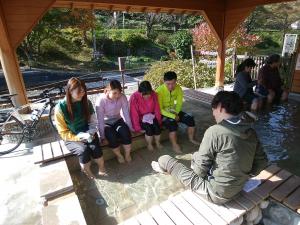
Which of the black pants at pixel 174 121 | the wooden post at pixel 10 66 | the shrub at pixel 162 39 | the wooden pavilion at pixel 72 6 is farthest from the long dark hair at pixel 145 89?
the shrub at pixel 162 39

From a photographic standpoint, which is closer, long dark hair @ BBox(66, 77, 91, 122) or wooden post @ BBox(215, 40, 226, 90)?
long dark hair @ BBox(66, 77, 91, 122)

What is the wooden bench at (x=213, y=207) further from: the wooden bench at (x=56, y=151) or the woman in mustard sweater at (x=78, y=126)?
the wooden bench at (x=56, y=151)

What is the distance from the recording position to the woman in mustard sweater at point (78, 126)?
9.80 ft

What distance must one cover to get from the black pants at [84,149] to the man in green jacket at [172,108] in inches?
47.7

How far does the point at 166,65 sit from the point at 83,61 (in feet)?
40.0

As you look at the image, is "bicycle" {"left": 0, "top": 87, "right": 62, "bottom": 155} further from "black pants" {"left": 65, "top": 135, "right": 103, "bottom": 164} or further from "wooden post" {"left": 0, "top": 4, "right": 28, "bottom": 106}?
"black pants" {"left": 65, "top": 135, "right": 103, "bottom": 164}

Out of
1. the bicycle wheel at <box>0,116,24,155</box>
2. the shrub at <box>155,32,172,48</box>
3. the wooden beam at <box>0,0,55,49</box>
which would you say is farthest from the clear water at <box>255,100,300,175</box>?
the shrub at <box>155,32,172,48</box>

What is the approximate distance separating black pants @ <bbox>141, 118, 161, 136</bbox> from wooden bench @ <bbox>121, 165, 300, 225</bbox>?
139 centimetres

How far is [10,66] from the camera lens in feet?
14.5

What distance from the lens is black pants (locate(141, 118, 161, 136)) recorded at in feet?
11.9

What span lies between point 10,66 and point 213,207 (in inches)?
169

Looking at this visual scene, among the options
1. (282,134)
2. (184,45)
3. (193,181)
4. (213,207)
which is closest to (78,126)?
(193,181)

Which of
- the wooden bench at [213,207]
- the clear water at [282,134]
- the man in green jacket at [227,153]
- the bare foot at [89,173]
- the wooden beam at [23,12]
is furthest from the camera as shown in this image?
the wooden beam at [23,12]

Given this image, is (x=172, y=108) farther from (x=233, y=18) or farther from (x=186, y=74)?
(x=186, y=74)
